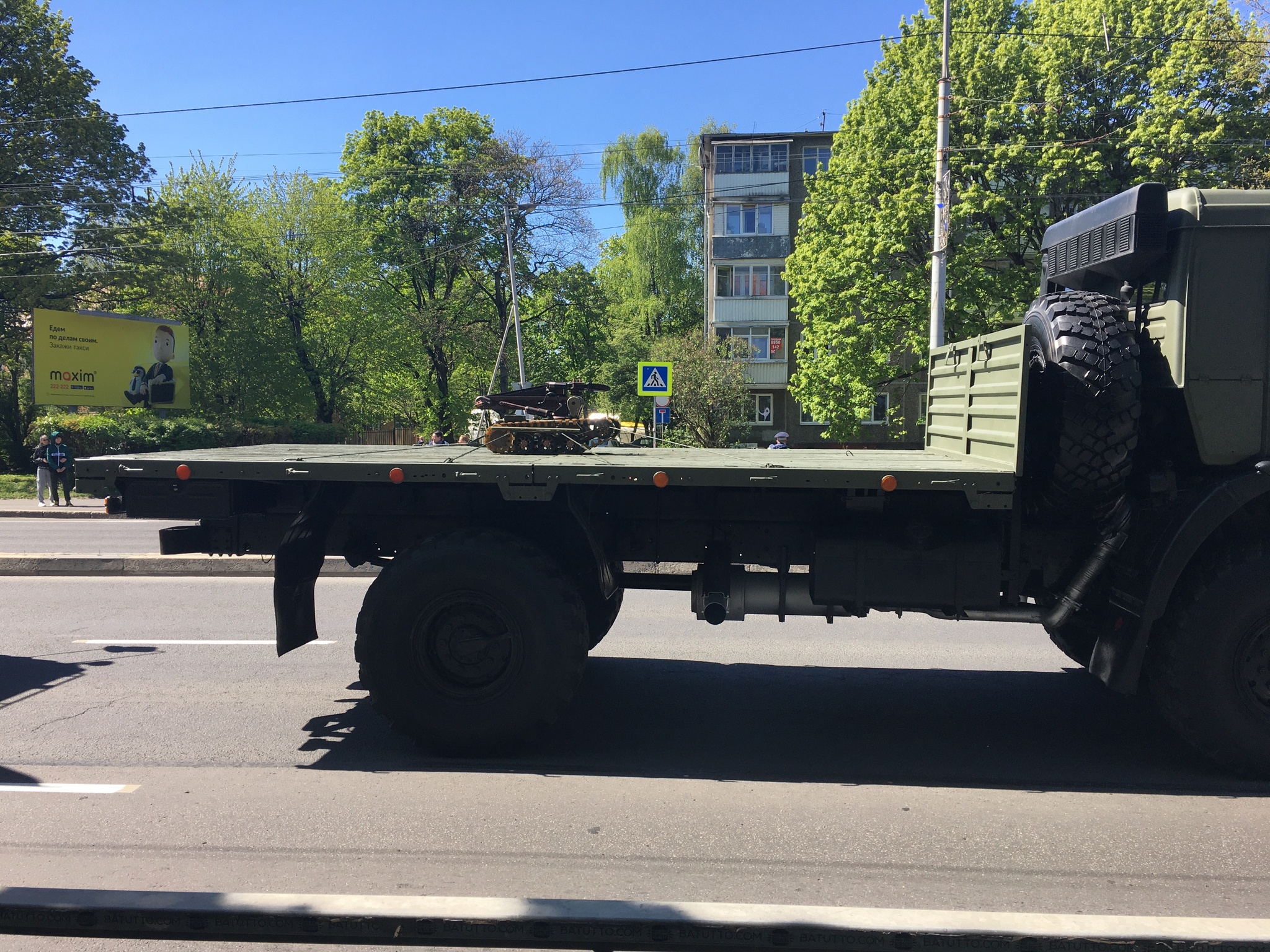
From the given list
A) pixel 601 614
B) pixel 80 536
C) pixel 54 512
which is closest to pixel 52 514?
pixel 54 512

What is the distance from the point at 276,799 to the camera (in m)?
4.28

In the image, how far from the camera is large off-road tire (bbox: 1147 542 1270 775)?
4.30 metres

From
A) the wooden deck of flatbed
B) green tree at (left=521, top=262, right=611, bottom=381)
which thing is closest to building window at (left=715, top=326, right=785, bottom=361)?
green tree at (left=521, top=262, right=611, bottom=381)

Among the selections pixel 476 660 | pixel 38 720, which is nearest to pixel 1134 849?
pixel 476 660

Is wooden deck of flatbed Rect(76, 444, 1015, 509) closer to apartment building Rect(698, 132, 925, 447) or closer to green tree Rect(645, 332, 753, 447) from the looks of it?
green tree Rect(645, 332, 753, 447)

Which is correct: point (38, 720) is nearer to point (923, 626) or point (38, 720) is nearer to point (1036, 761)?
point (1036, 761)

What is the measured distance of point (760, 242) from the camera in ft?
134

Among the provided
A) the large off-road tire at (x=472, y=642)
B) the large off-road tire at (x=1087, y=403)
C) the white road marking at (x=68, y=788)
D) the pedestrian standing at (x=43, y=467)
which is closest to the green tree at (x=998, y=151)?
the large off-road tire at (x=1087, y=403)

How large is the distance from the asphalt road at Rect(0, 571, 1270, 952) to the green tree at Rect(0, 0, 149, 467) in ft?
85.1

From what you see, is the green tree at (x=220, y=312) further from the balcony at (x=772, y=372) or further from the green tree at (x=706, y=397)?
the balcony at (x=772, y=372)

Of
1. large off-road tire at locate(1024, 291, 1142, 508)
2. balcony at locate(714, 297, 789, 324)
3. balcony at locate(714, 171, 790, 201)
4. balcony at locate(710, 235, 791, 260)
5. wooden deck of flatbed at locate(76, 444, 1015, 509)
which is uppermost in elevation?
balcony at locate(714, 171, 790, 201)

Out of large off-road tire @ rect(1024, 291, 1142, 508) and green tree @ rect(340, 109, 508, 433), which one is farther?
green tree @ rect(340, 109, 508, 433)

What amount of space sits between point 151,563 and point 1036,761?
978cm

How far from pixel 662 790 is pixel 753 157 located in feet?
131
